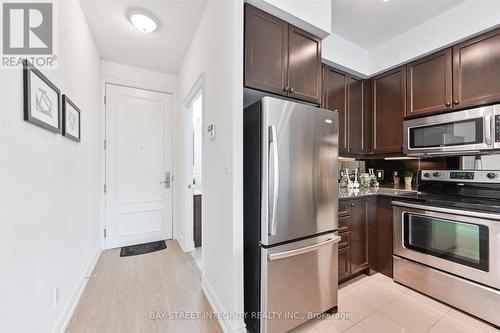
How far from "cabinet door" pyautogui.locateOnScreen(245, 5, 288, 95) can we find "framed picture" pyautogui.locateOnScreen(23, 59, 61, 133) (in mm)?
1269

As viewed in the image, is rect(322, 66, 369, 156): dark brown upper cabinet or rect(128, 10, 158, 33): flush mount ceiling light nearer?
rect(128, 10, 158, 33): flush mount ceiling light

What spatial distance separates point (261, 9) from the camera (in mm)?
1546

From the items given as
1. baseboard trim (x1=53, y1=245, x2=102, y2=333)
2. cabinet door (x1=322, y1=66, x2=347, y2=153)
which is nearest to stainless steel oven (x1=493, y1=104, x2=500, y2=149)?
cabinet door (x1=322, y1=66, x2=347, y2=153)

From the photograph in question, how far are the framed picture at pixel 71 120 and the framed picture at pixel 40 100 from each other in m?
0.13

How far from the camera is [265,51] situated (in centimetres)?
157

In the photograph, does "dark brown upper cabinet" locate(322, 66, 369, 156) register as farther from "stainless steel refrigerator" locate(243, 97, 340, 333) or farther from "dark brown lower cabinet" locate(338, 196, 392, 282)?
"stainless steel refrigerator" locate(243, 97, 340, 333)

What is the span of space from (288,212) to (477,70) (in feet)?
7.18

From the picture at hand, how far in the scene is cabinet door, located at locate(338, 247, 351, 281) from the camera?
6.68 feet

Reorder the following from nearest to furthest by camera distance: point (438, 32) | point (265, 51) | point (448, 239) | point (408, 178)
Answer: point (265, 51) → point (448, 239) → point (438, 32) → point (408, 178)

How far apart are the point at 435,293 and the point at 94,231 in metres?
3.75

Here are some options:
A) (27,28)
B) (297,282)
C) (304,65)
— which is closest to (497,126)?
(304,65)

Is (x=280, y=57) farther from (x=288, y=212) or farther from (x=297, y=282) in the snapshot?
(x=297, y=282)

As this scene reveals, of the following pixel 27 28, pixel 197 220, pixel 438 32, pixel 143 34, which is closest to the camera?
pixel 27 28

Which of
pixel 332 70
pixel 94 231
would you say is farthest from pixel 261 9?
pixel 94 231
